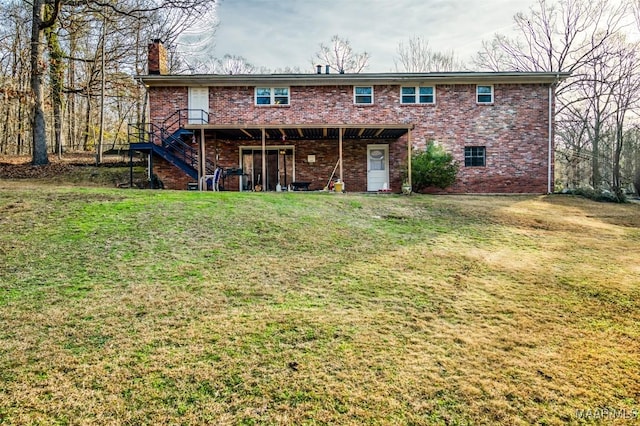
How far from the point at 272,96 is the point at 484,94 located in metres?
9.19

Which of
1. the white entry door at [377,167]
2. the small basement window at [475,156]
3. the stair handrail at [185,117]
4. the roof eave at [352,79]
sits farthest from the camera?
the white entry door at [377,167]

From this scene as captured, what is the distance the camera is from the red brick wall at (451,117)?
17.0 metres

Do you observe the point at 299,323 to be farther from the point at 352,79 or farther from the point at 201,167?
the point at 352,79

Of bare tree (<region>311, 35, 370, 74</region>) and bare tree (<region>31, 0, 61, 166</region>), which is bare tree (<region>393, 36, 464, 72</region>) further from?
bare tree (<region>31, 0, 61, 166</region>)

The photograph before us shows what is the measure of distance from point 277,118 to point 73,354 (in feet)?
48.9

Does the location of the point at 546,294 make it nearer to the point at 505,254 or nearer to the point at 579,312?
the point at 579,312

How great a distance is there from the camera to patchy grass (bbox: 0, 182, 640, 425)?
107 inches

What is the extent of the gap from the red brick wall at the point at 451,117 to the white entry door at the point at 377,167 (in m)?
0.32

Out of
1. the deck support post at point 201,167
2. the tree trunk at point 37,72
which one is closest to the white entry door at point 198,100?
the deck support post at point 201,167

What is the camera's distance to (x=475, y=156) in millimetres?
17125

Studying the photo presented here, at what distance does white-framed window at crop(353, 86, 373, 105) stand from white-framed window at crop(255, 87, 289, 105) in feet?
9.68

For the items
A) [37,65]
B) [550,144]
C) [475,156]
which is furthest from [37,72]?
[550,144]

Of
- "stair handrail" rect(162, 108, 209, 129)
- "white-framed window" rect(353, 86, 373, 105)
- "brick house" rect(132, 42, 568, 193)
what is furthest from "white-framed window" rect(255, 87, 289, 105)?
"white-framed window" rect(353, 86, 373, 105)

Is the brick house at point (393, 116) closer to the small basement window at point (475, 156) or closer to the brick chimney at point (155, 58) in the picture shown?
the small basement window at point (475, 156)
